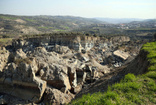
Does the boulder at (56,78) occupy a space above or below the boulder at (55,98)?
above

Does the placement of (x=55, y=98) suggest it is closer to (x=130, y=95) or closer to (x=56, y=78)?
(x=56, y=78)

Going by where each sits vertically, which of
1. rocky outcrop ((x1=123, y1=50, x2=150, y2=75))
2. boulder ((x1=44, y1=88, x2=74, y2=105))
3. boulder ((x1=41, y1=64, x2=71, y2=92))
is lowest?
boulder ((x1=44, y1=88, x2=74, y2=105))

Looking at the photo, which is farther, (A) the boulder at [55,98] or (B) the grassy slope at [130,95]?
(A) the boulder at [55,98]

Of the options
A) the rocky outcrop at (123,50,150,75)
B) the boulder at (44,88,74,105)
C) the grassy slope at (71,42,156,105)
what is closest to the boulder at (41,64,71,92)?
the boulder at (44,88,74,105)

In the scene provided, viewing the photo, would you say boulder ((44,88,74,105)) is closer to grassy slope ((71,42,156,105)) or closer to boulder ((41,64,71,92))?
boulder ((41,64,71,92))

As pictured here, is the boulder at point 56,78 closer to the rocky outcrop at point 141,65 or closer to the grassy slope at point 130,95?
the rocky outcrop at point 141,65

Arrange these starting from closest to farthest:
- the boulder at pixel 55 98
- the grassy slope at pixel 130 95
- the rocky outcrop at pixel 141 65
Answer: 1. the grassy slope at pixel 130 95
2. the rocky outcrop at pixel 141 65
3. the boulder at pixel 55 98

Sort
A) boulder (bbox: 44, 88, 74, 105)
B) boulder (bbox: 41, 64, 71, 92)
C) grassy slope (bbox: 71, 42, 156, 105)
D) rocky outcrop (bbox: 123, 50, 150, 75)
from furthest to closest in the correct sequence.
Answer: boulder (bbox: 41, 64, 71, 92) → boulder (bbox: 44, 88, 74, 105) → rocky outcrop (bbox: 123, 50, 150, 75) → grassy slope (bbox: 71, 42, 156, 105)

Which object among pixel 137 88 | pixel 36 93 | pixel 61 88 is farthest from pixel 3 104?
pixel 137 88

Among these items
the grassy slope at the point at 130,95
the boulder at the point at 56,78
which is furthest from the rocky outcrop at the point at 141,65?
the boulder at the point at 56,78

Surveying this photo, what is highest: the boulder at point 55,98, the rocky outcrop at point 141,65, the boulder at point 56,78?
the rocky outcrop at point 141,65

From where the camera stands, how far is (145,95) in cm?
501

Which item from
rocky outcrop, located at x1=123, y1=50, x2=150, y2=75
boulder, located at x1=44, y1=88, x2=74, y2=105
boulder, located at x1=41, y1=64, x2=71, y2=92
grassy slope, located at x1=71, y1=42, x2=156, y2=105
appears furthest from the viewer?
boulder, located at x1=41, y1=64, x2=71, y2=92

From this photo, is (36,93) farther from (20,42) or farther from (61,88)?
(20,42)
